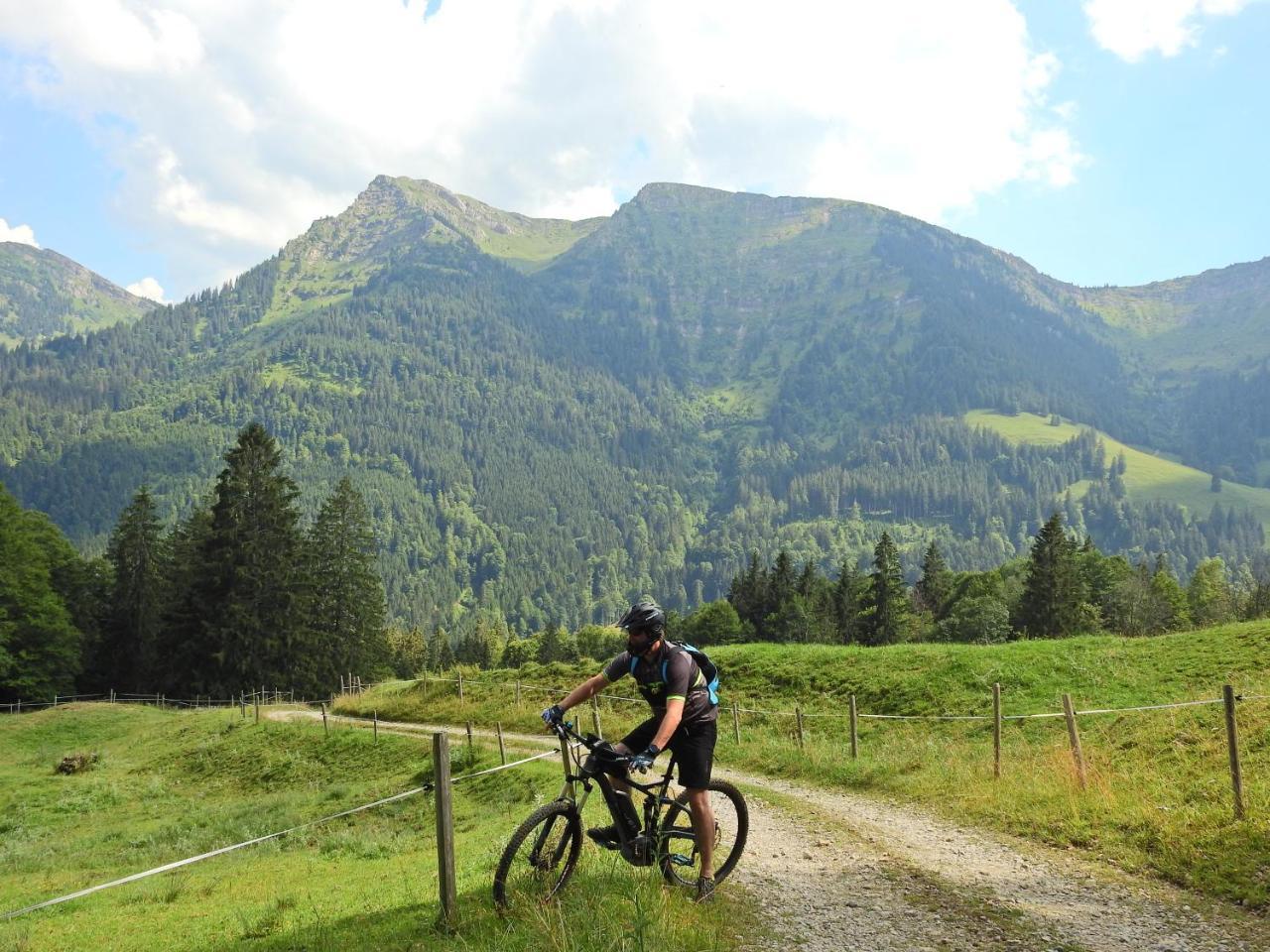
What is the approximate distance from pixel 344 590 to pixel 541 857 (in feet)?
202

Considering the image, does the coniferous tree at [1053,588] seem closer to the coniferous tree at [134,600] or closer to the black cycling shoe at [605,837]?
the black cycling shoe at [605,837]

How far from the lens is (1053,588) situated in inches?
2657

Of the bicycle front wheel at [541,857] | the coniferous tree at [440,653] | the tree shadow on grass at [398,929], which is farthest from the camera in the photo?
the coniferous tree at [440,653]

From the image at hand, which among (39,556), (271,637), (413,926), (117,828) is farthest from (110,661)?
(413,926)

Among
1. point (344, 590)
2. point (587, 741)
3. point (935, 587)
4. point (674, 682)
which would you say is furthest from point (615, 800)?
point (935, 587)

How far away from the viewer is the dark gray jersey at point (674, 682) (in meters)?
7.73

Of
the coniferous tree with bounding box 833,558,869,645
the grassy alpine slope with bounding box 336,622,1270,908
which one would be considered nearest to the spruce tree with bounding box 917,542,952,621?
the coniferous tree with bounding box 833,558,869,645

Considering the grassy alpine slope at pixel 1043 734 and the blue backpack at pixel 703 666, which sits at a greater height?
the blue backpack at pixel 703 666

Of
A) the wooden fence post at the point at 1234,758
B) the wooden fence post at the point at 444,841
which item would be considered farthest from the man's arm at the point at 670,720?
the wooden fence post at the point at 1234,758

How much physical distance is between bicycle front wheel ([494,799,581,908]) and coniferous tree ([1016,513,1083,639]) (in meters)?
67.9

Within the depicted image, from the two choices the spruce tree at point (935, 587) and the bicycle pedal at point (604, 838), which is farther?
the spruce tree at point (935, 587)

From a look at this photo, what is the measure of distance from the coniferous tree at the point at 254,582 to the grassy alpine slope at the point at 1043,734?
1994 centimetres

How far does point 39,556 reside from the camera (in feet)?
189

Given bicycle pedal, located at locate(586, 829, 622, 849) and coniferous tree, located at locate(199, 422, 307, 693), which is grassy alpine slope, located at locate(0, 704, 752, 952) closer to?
bicycle pedal, located at locate(586, 829, 622, 849)
